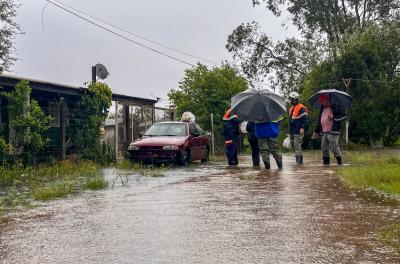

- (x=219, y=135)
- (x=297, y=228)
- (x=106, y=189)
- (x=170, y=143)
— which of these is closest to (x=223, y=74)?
(x=219, y=135)

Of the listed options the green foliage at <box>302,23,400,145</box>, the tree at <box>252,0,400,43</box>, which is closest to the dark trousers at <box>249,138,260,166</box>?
the green foliage at <box>302,23,400,145</box>

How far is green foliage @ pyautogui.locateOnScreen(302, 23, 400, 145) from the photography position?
29.6 metres

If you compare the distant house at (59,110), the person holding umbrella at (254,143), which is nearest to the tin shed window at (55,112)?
the distant house at (59,110)

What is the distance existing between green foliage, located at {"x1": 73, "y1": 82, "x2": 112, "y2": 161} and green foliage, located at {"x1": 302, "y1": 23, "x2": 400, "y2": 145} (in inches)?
549

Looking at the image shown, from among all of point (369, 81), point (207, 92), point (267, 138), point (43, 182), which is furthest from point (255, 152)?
point (369, 81)

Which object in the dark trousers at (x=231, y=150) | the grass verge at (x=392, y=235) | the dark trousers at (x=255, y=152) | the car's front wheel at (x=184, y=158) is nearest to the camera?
the grass verge at (x=392, y=235)

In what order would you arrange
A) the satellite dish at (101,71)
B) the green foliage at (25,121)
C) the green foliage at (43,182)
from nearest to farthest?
1. the green foliage at (43,182)
2. the green foliage at (25,121)
3. the satellite dish at (101,71)

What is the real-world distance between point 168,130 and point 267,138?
4611mm

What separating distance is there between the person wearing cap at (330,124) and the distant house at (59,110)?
23.9 feet

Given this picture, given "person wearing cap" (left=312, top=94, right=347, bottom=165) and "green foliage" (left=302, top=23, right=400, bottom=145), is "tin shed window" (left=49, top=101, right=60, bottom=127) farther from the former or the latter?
"green foliage" (left=302, top=23, right=400, bottom=145)

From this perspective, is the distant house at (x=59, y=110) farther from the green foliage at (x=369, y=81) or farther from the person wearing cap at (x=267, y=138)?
the green foliage at (x=369, y=81)

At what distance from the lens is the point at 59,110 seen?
19250mm

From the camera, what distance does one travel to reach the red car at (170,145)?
647 inches

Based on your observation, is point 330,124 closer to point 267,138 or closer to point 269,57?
point 267,138
